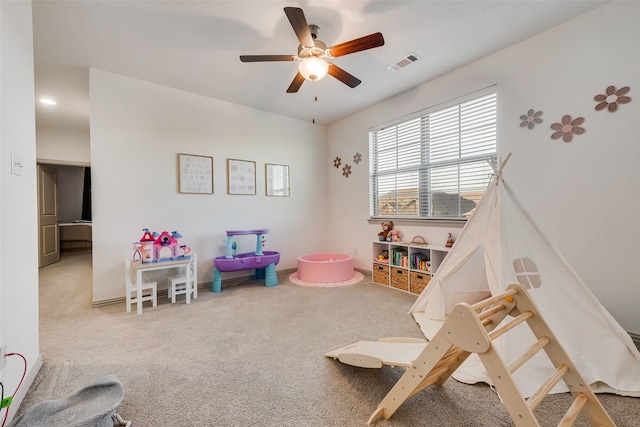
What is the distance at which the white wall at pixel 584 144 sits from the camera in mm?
2074

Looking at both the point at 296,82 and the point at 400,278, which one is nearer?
the point at 296,82

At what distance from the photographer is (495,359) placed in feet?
3.26

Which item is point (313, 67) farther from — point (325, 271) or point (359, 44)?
point (325, 271)

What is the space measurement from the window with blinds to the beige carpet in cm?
137

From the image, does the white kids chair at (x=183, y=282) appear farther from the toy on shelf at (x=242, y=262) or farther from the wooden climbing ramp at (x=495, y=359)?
the wooden climbing ramp at (x=495, y=359)

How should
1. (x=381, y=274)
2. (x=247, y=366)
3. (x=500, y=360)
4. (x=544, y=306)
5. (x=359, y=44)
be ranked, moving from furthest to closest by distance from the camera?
(x=381, y=274), (x=359, y=44), (x=247, y=366), (x=544, y=306), (x=500, y=360)

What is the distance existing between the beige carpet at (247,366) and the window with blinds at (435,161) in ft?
4.49

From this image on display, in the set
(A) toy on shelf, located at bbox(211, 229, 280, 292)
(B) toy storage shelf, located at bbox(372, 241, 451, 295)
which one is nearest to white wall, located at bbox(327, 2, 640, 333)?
(B) toy storage shelf, located at bbox(372, 241, 451, 295)

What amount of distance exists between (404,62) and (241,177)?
272 centimetres

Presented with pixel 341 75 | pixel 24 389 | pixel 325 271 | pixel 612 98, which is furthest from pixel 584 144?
pixel 24 389

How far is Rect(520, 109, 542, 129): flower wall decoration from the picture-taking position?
252cm

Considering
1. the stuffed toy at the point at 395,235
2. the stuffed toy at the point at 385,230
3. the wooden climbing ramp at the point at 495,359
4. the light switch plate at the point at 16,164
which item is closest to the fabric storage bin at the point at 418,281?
the stuffed toy at the point at 395,235

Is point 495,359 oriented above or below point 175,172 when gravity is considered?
below

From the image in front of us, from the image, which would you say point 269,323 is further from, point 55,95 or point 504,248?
point 55,95
